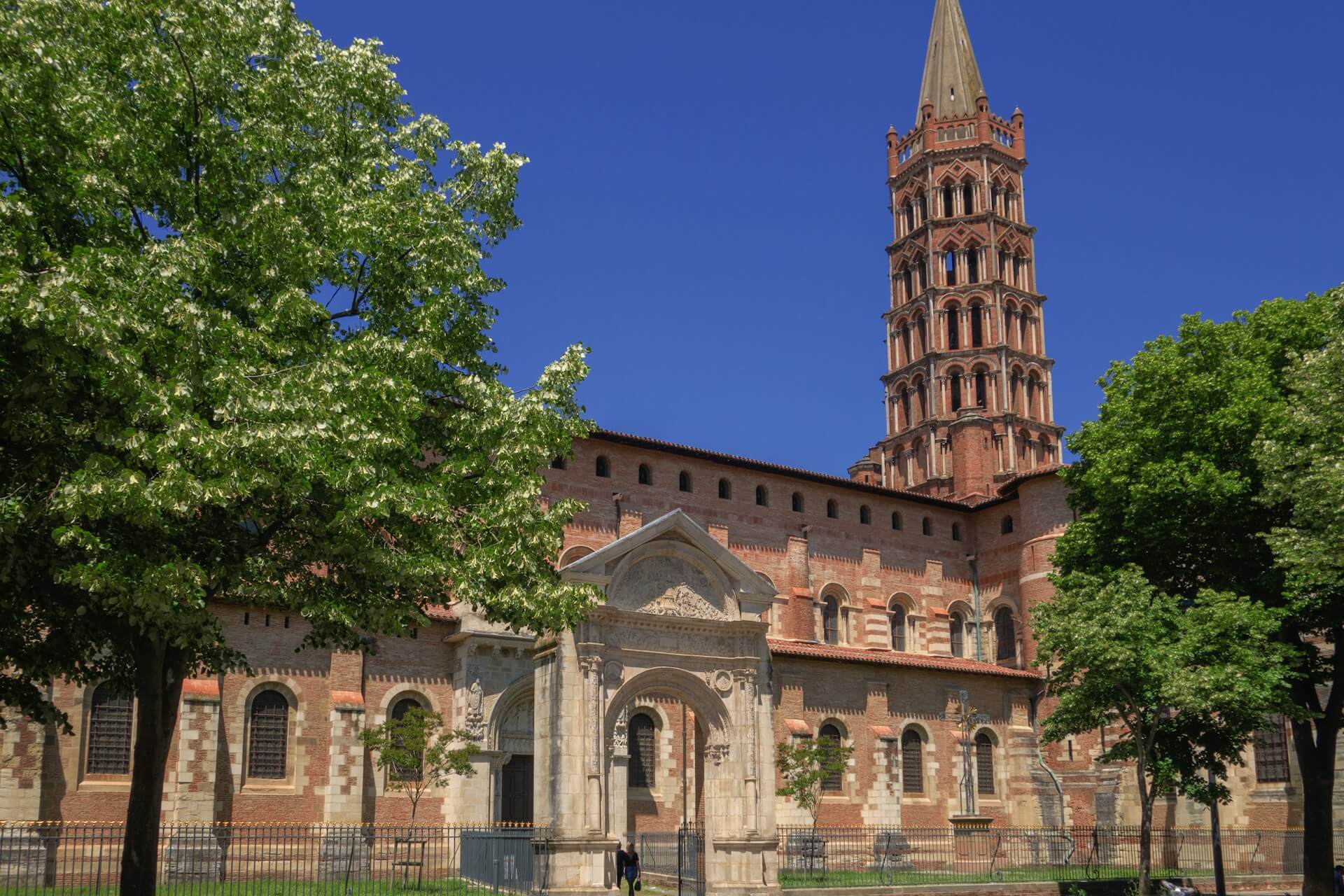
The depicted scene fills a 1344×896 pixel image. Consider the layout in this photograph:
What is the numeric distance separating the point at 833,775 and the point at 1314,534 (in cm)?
2035

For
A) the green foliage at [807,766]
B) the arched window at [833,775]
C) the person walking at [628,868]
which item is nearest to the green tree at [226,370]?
the person walking at [628,868]

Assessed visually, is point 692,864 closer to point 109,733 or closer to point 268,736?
point 268,736

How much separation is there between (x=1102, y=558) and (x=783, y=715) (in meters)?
12.6

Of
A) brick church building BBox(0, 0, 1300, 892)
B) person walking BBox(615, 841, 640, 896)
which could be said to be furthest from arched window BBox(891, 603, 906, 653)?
person walking BBox(615, 841, 640, 896)

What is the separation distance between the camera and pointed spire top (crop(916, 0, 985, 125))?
70.4 meters

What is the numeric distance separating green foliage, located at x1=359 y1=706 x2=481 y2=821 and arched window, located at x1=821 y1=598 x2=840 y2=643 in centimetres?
1827

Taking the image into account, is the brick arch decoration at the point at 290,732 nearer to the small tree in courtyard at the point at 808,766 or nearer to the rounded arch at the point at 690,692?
the rounded arch at the point at 690,692

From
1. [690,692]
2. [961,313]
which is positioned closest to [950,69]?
[961,313]

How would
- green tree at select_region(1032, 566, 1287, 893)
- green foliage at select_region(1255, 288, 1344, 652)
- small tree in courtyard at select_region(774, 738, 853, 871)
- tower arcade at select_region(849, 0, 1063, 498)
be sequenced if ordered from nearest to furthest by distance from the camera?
green foliage at select_region(1255, 288, 1344, 652) → green tree at select_region(1032, 566, 1287, 893) → small tree in courtyard at select_region(774, 738, 853, 871) → tower arcade at select_region(849, 0, 1063, 498)

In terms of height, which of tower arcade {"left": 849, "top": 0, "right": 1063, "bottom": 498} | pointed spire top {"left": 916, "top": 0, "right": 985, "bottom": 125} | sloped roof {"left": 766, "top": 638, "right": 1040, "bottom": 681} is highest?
pointed spire top {"left": 916, "top": 0, "right": 985, "bottom": 125}

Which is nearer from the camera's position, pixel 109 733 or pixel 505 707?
pixel 109 733

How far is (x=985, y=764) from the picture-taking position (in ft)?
151

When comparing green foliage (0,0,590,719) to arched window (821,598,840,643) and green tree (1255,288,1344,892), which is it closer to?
green tree (1255,288,1344,892)

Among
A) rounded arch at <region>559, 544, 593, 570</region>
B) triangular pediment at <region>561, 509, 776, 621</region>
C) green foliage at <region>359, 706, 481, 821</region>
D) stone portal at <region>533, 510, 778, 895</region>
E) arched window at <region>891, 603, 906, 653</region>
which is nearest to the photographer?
stone portal at <region>533, 510, 778, 895</region>
